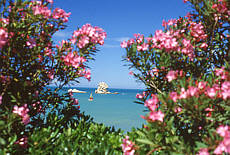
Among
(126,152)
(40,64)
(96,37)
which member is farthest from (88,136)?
(96,37)

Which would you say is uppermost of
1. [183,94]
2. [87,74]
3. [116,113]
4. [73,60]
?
[73,60]

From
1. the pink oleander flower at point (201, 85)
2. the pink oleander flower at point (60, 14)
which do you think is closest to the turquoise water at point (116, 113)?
the pink oleander flower at point (60, 14)

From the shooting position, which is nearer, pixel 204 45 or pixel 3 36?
pixel 3 36

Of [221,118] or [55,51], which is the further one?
[55,51]

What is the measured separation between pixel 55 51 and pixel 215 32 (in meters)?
2.63

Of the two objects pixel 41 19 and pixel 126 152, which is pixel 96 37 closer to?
pixel 41 19

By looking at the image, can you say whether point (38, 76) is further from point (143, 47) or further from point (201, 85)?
point (201, 85)

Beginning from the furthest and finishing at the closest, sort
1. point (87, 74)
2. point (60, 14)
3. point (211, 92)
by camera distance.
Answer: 1. point (87, 74)
2. point (60, 14)
3. point (211, 92)

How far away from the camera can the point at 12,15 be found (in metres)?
2.74

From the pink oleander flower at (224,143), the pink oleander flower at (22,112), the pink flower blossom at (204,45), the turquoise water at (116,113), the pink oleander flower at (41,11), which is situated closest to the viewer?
the pink oleander flower at (224,143)

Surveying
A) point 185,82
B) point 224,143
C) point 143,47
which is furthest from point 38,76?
point 224,143

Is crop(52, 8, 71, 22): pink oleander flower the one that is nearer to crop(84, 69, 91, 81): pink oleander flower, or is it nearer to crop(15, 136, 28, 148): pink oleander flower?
crop(84, 69, 91, 81): pink oleander flower

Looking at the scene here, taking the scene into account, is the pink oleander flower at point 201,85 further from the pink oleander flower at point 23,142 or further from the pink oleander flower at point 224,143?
the pink oleander flower at point 23,142

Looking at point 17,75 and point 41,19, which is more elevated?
point 41,19
